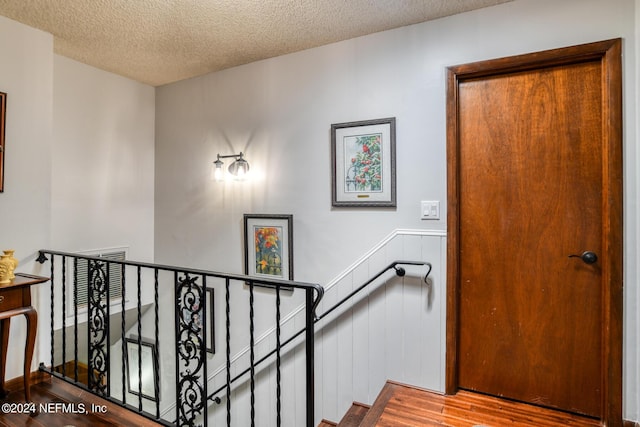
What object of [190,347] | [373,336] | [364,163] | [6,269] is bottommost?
[373,336]

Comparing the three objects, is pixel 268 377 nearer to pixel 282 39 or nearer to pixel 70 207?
pixel 70 207

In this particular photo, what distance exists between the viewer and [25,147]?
8.26 ft

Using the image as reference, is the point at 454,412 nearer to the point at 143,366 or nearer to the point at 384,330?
the point at 384,330

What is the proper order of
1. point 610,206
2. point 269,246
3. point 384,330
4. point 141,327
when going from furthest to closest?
point 141,327 < point 269,246 < point 384,330 < point 610,206

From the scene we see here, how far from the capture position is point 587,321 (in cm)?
205

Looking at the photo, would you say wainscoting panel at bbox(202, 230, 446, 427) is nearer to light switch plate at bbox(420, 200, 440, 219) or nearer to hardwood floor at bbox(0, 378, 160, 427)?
light switch plate at bbox(420, 200, 440, 219)

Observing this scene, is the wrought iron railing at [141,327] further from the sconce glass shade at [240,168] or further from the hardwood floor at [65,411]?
the sconce glass shade at [240,168]

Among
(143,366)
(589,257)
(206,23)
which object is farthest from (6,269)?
(589,257)

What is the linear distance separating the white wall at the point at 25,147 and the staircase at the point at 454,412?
249 cm

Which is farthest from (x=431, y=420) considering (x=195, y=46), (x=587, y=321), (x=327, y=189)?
(x=195, y=46)

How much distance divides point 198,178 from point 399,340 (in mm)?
2378

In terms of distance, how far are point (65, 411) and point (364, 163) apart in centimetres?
245

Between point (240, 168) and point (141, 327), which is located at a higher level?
point (240, 168)

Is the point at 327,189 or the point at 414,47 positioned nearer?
the point at 414,47
